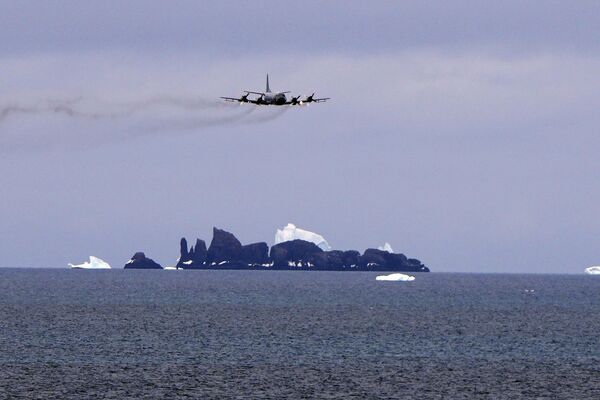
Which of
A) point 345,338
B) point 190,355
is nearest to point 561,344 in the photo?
point 345,338

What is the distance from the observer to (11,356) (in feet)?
416

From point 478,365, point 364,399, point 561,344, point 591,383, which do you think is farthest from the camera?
point 561,344

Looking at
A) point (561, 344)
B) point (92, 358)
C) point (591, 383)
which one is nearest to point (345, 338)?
point (561, 344)

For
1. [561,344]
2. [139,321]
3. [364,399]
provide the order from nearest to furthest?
[364,399], [561,344], [139,321]

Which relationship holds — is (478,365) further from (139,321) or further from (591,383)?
(139,321)

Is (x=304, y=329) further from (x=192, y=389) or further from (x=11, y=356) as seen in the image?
(x=192, y=389)

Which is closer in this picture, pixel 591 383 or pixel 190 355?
pixel 591 383

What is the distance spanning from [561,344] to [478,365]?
3242cm

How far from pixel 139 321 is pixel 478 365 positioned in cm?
8227

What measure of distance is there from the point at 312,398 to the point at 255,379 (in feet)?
45.4

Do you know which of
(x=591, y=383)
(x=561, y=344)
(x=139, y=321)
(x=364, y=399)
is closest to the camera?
(x=364, y=399)

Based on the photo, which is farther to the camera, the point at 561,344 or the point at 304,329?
the point at 304,329

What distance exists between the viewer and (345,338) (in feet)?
515

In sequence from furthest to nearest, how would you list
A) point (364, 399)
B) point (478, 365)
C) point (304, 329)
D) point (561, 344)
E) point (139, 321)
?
point (139, 321) → point (304, 329) → point (561, 344) → point (478, 365) → point (364, 399)
